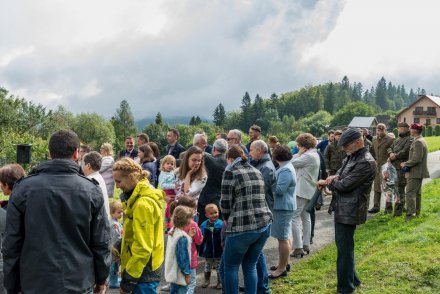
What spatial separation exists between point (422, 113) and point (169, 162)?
4021 inches

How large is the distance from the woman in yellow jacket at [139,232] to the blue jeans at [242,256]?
3.76 ft

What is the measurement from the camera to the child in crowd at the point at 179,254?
16.5 feet

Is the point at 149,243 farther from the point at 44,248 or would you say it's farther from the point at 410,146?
the point at 410,146

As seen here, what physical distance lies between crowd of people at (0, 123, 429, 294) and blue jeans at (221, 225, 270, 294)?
0.01m

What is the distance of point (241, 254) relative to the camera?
194 inches

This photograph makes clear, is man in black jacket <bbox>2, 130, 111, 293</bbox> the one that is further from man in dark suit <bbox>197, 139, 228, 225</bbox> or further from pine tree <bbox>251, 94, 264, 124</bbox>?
pine tree <bbox>251, 94, 264, 124</bbox>

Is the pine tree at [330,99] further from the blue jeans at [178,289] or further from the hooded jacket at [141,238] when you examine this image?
the hooded jacket at [141,238]

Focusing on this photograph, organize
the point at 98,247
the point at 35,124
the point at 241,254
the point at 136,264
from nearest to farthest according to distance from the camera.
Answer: the point at 98,247, the point at 136,264, the point at 241,254, the point at 35,124

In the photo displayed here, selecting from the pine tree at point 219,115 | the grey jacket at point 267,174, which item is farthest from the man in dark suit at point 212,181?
the pine tree at point 219,115

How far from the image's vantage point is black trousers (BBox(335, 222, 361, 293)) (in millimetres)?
5285

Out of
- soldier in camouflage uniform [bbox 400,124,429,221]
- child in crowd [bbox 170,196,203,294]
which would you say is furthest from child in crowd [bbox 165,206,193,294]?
soldier in camouflage uniform [bbox 400,124,429,221]

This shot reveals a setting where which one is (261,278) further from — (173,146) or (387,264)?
(173,146)

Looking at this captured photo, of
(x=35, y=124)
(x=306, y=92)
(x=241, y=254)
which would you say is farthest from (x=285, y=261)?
(x=306, y=92)

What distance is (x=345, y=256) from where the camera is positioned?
17.5ft
